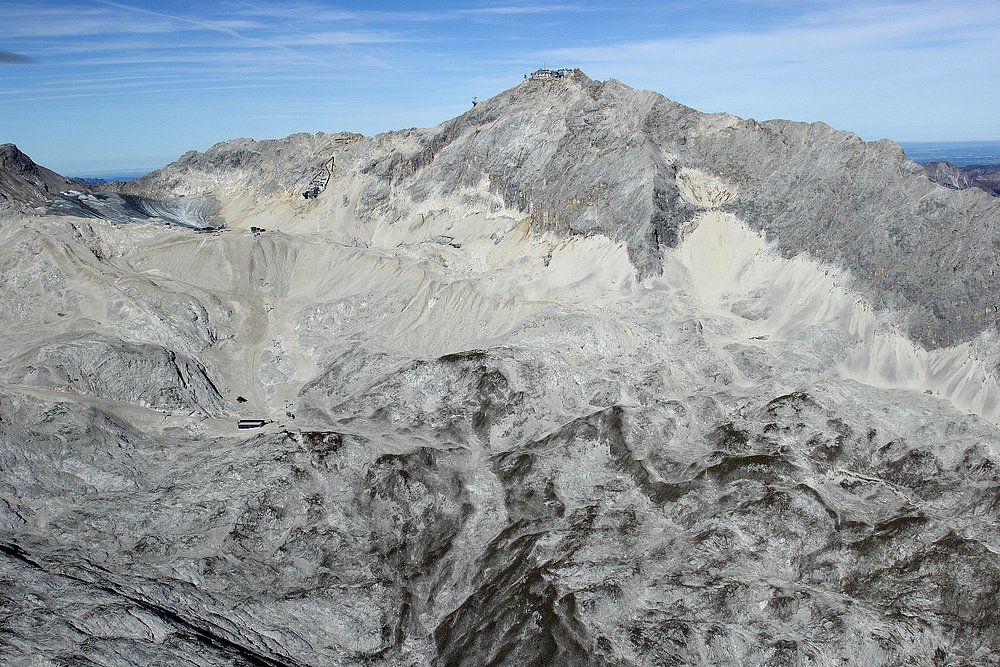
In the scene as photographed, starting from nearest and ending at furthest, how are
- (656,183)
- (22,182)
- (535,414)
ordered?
(535,414)
(656,183)
(22,182)

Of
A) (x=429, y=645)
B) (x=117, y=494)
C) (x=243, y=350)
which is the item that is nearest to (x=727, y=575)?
(x=429, y=645)

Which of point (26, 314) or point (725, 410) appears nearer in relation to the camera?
point (725, 410)

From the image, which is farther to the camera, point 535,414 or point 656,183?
point 656,183

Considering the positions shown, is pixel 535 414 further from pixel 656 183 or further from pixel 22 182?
pixel 22 182

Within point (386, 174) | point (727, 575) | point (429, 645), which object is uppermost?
point (386, 174)

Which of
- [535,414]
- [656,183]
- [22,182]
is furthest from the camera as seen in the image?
[22,182]

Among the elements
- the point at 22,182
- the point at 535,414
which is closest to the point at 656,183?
the point at 535,414

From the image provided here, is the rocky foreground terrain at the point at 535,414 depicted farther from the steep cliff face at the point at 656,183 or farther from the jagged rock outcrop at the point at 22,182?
the jagged rock outcrop at the point at 22,182

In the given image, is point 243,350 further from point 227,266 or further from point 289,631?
point 289,631

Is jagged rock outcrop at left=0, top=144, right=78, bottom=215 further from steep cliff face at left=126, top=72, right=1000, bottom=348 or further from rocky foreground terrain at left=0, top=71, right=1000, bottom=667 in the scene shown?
steep cliff face at left=126, top=72, right=1000, bottom=348
